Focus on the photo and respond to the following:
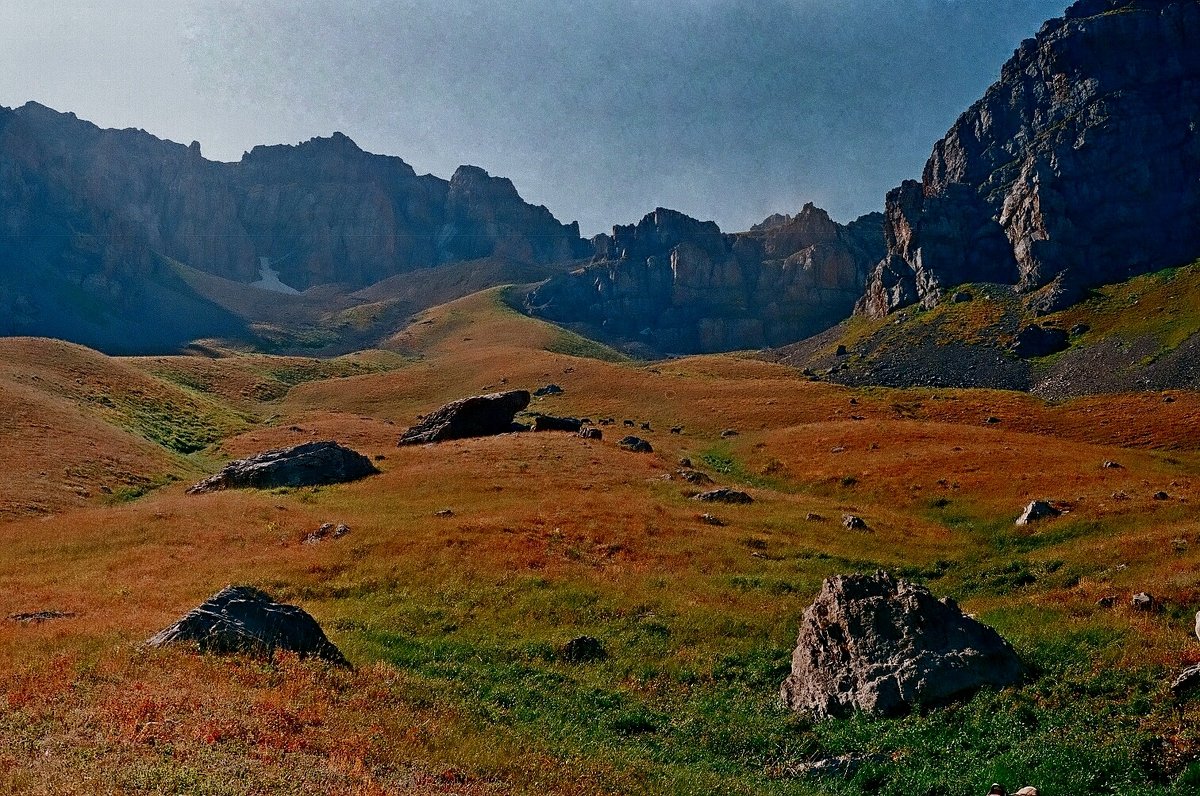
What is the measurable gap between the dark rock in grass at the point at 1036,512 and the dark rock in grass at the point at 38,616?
45.4 meters

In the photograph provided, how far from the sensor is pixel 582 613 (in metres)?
25.7

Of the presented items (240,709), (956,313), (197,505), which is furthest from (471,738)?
(956,313)

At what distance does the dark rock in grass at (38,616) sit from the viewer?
21.2 metres

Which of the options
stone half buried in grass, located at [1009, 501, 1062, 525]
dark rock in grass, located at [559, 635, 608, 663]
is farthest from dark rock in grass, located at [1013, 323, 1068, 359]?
dark rock in grass, located at [559, 635, 608, 663]

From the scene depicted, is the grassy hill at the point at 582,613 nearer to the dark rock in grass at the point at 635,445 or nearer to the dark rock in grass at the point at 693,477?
the dark rock in grass at the point at 693,477

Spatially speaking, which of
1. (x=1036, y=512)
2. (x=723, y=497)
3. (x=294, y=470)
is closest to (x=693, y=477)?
(x=723, y=497)

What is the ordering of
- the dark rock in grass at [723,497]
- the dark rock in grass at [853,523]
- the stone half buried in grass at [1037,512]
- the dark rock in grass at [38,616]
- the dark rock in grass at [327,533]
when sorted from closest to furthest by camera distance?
the dark rock in grass at [38,616] < the dark rock in grass at [327,533] < the stone half buried in grass at [1037,512] < the dark rock in grass at [853,523] < the dark rock in grass at [723,497]

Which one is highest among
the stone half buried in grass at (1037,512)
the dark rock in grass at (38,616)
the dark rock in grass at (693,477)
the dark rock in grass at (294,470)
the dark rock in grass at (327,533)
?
the dark rock in grass at (294,470)

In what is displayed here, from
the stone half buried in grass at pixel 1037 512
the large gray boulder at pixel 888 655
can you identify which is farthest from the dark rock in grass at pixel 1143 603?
the stone half buried in grass at pixel 1037 512

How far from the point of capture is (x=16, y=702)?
40.8 ft

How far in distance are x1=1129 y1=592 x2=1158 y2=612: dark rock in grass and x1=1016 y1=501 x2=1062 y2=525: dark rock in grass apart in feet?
63.7

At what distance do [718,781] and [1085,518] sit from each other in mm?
34469

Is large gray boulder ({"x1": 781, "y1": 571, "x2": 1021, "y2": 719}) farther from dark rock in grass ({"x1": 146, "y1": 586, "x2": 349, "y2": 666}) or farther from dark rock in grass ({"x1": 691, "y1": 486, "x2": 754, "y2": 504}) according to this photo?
dark rock in grass ({"x1": 691, "y1": 486, "x2": 754, "y2": 504})

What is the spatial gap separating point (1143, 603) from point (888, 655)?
9474mm
